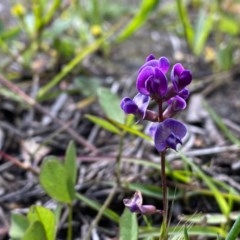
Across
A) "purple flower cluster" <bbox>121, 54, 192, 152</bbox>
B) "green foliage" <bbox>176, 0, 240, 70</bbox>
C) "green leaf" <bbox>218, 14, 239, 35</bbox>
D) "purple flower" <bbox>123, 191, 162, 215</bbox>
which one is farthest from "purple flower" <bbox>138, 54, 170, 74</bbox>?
"green leaf" <bbox>218, 14, 239, 35</bbox>

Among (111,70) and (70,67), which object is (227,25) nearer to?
(111,70)

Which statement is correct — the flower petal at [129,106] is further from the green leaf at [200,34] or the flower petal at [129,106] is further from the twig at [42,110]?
the green leaf at [200,34]

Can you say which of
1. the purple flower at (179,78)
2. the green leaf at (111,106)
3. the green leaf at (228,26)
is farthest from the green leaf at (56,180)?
the green leaf at (228,26)

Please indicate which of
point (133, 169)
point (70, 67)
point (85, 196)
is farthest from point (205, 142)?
point (70, 67)

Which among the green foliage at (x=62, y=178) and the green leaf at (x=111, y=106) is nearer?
the green foliage at (x=62, y=178)

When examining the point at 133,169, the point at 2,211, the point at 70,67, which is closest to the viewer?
the point at 2,211

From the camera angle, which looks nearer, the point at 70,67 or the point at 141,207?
the point at 141,207

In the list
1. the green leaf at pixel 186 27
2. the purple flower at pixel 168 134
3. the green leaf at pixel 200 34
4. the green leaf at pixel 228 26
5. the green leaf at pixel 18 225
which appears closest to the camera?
the purple flower at pixel 168 134
